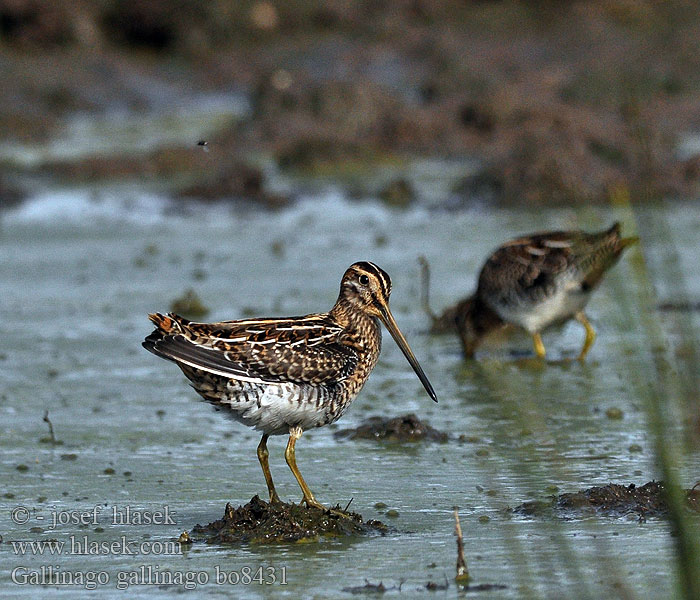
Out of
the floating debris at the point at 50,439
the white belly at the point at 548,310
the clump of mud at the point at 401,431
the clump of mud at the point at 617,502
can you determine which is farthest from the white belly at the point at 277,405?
the white belly at the point at 548,310

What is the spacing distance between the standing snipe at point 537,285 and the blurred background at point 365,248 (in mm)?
258

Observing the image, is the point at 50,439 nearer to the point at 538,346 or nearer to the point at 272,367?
the point at 272,367

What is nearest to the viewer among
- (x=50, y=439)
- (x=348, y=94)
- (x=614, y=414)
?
(x=50, y=439)

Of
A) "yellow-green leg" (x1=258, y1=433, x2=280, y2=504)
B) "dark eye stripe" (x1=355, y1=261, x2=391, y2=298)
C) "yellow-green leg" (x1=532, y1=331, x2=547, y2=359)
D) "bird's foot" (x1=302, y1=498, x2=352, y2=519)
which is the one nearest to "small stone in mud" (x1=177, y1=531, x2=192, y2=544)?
"yellow-green leg" (x1=258, y1=433, x2=280, y2=504)

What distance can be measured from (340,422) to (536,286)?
1.93 meters

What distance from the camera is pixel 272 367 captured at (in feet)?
17.8

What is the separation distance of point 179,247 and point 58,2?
469 inches

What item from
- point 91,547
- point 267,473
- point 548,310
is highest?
point 548,310

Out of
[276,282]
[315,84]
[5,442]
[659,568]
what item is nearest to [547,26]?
[315,84]

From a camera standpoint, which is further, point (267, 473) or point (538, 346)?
point (538, 346)

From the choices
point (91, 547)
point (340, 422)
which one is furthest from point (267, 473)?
point (340, 422)

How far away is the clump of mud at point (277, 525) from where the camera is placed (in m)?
5.17

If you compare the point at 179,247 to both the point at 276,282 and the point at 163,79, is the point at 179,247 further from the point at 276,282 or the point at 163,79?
the point at 163,79

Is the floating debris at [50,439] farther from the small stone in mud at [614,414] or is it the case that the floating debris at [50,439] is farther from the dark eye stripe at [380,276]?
the small stone in mud at [614,414]
